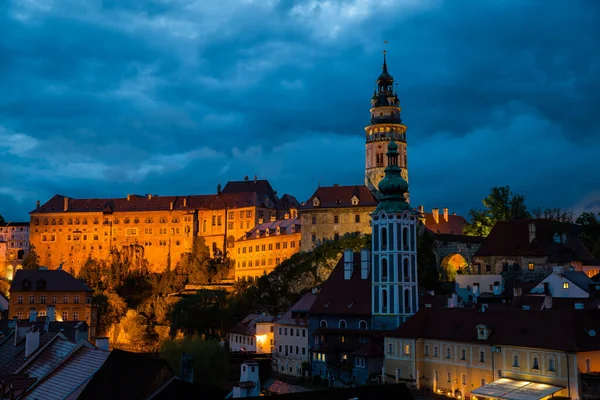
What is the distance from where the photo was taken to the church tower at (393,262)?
59.1m

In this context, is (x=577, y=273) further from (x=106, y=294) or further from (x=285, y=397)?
(x=106, y=294)

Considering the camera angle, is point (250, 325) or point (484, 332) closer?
point (484, 332)

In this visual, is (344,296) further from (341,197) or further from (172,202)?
(172,202)

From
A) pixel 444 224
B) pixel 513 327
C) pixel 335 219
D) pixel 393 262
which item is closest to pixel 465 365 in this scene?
pixel 513 327

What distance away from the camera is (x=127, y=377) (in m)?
23.8

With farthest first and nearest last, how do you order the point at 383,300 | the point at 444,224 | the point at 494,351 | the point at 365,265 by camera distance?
the point at 444,224 < the point at 365,265 < the point at 383,300 < the point at 494,351

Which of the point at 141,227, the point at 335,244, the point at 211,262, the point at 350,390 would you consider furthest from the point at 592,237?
the point at 141,227

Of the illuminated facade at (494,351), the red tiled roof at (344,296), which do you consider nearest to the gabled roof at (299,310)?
the red tiled roof at (344,296)

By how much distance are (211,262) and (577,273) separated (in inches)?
2661

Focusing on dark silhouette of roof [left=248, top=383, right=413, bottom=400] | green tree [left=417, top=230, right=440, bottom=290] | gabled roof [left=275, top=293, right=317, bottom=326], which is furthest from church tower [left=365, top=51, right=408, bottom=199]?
dark silhouette of roof [left=248, top=383, right=413, bottom=400]

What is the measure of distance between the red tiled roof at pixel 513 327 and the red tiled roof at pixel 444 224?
57.5 m

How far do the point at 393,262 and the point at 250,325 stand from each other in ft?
63.3

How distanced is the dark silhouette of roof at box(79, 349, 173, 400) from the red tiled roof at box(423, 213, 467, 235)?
288 feet

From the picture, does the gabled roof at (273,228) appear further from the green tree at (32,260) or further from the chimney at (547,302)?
the chimney at (547,302)
